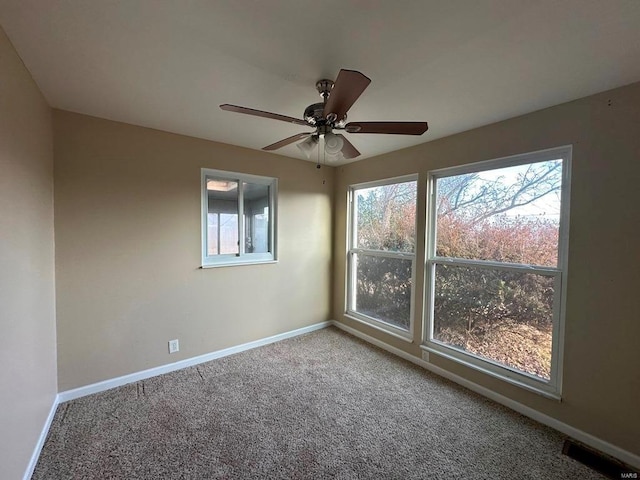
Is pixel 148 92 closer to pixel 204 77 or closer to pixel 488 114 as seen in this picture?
pixel 204 77

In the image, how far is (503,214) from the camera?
2336 mm

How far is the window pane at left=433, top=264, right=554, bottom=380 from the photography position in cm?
212

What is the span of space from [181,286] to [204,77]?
196 centimetres

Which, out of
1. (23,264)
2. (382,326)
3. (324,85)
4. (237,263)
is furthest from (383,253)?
(23,264)

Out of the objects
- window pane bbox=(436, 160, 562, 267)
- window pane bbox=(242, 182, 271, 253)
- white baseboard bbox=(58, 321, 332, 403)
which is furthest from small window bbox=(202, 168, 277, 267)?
window pane bbox=(436, 160, 562, 267)

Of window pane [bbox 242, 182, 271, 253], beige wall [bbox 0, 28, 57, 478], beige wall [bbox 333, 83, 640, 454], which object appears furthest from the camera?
window pane [bbox 242, 182, 271, 253]

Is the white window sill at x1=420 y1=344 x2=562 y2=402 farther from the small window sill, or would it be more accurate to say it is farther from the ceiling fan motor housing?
the ceiling fan motor housing

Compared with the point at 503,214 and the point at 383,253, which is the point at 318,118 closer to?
the point at 503,214

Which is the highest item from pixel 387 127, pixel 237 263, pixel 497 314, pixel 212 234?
pixel 387 127

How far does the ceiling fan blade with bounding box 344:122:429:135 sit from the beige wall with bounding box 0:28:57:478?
5.87 feet

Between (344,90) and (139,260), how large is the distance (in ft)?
7.76

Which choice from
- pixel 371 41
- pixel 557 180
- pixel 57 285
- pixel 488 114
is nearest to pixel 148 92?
pixel 371 41

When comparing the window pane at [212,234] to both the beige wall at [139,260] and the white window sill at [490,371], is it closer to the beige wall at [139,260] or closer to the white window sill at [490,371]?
the beige wall at [139,260]

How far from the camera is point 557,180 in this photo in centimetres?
204
